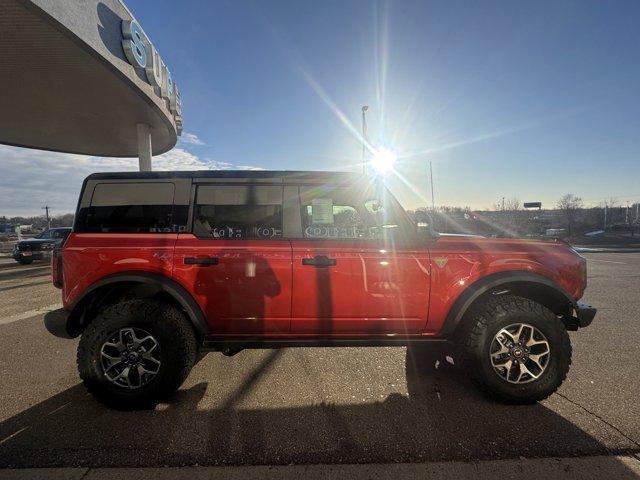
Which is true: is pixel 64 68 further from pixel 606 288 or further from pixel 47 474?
pixel 606 288

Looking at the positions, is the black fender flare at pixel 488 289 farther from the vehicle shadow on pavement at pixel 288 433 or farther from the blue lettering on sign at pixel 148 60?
the blue lettering on sign at pixel 148 60

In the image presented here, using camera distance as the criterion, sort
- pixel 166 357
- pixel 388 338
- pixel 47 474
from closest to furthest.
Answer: pixel 47 474
pixel 166 357
pixel 388 338

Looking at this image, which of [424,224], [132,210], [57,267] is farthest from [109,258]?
[424,224]

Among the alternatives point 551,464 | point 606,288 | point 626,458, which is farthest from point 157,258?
point 606,288

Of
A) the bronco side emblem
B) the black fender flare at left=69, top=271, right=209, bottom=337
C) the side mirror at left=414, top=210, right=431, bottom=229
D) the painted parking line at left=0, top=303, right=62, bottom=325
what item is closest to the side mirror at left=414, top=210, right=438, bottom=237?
the side mirror at left=414, top=210, right=431, bottom=229

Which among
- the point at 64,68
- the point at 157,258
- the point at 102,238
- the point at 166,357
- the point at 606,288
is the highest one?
the point at 64,68

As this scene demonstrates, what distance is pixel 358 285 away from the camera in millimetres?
2623

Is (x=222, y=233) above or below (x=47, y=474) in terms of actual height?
above

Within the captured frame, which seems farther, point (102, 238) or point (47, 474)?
point (102, 238)

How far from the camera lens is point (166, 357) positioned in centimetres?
253

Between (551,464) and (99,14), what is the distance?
35.6ft

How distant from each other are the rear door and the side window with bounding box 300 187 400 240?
0.35 metres

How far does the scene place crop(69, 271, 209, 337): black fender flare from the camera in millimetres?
2572

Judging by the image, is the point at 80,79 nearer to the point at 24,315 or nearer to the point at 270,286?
the point at 24,315
